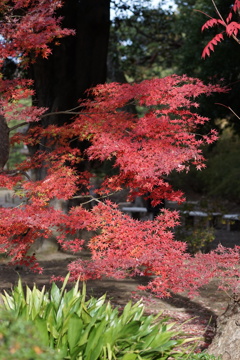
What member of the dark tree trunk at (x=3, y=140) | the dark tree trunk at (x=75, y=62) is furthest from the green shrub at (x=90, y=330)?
the dark tree trunk at (x=75, y=62)

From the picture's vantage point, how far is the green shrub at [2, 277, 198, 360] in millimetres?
4738

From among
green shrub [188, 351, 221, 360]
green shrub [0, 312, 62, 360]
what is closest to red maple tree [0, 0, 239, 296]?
green shrub [188, 351, 221, 360]

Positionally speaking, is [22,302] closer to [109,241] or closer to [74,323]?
[74,323]

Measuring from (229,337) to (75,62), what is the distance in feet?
28.6

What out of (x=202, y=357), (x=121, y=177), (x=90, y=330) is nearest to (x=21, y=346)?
(x=90, y=330)

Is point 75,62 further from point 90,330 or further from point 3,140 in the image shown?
point 90,330

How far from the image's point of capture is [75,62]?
12.7 metres

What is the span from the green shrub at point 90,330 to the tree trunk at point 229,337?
456mm

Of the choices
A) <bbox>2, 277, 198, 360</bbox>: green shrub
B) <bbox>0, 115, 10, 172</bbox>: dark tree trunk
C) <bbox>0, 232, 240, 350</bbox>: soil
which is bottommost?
<bbox>0, 232, 240, 350</bbox>: soil

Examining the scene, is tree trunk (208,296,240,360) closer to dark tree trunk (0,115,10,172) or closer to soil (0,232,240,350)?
soil (0,232,240,350)

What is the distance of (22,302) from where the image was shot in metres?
5.57

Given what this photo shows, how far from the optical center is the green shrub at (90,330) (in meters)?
4.74

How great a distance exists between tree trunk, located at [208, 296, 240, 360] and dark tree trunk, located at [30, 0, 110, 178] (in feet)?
24.8

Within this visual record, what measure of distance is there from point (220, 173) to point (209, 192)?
4.03 feet
